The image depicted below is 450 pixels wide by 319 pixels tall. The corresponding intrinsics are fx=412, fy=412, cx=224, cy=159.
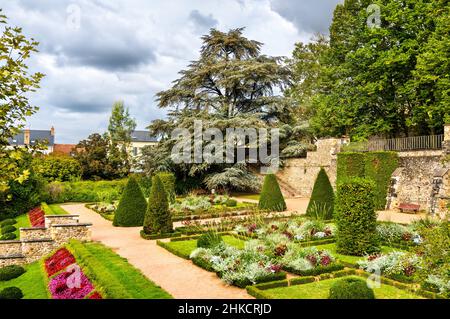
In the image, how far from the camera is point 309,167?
30531mm

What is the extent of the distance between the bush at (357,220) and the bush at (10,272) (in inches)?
358

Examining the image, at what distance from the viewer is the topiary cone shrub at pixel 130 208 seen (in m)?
17.4

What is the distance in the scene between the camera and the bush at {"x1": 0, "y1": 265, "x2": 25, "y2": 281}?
36.8 ft

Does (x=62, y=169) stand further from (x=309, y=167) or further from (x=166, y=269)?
(x=166, y=269)

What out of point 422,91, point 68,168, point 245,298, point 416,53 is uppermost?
point 416,53

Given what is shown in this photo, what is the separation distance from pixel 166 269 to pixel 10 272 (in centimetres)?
458

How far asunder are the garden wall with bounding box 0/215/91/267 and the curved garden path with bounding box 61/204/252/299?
3.11ft

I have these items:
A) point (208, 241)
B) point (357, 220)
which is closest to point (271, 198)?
point (357, 220)

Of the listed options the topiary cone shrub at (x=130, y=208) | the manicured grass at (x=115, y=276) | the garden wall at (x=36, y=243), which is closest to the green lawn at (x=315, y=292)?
the manicured grass at (x=115, y=276)

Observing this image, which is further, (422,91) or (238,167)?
(238,167)
